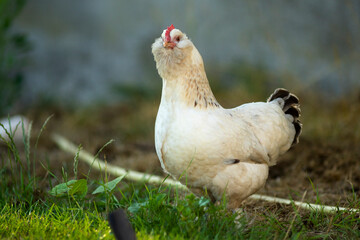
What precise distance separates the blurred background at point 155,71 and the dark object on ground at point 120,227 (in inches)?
69.1

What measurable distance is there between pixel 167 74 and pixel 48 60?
5596mm

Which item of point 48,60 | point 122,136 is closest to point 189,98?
point 122,136

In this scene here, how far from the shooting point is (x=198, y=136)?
2139 mm

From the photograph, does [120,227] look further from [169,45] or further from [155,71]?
[155,71]

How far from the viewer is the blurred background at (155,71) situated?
13.5 feet

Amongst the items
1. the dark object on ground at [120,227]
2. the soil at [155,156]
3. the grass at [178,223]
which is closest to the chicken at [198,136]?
the grass at [178,223]

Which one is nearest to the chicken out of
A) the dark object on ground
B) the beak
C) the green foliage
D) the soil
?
the beak

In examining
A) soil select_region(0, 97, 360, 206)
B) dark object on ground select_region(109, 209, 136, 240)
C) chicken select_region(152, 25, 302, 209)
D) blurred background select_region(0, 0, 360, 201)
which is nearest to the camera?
dark object on ground select_region(109, 209, 136, 240)

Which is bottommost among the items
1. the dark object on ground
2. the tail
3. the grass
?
the grass

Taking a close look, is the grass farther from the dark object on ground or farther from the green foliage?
the green foliage

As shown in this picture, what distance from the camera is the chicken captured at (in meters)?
2.16

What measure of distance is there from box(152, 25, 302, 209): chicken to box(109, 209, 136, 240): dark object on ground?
21.8 inches

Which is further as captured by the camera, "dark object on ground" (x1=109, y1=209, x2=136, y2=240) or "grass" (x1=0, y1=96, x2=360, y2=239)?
"grass" (x1=0, y1=96, x2=360, y2=239)

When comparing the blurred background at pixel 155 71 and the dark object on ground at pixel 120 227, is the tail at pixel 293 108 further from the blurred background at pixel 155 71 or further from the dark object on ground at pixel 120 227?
the dark object on ground at pixel 120 227
